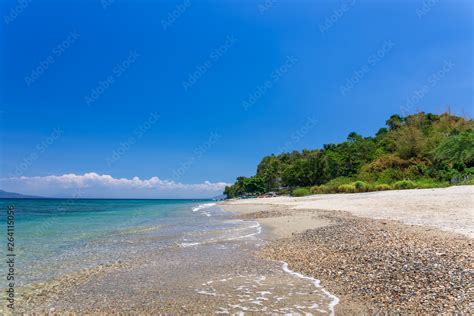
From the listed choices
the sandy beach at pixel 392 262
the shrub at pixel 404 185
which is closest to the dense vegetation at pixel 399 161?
the shrub at pixel 404 185

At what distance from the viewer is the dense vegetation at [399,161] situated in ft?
150

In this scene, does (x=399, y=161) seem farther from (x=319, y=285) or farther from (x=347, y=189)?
(x=319, y=285)

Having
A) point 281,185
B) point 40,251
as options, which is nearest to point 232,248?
point 40,251

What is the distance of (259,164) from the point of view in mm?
162875

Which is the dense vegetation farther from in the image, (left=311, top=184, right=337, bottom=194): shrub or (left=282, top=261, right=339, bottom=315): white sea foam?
(left=282, top=261, right=339, bottom=315): white sea foam

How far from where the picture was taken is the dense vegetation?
1805 inches

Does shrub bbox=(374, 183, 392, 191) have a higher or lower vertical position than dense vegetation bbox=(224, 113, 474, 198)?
lower

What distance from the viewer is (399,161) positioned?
6356 cm

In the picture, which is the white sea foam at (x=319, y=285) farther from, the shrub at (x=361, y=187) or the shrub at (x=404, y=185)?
the shrub at (x=361, y=187)

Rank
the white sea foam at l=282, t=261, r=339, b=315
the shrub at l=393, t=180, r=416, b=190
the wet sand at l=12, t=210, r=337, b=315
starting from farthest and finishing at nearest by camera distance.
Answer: the shrub at l=393, t=180, r=416, b=190
the wet sand at l=12, t=210, r=337, b=315
the white sea foam at l=282, t=261, r=339, b=315

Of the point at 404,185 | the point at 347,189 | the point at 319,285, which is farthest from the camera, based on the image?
the point at 347,189

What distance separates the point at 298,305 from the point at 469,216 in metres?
13.1

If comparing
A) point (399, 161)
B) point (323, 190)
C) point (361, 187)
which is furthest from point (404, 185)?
point (323, 190)

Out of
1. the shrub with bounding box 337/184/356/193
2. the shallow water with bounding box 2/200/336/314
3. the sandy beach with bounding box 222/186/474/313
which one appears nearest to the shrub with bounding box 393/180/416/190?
the shrub with bounding box 337/184/356/193
